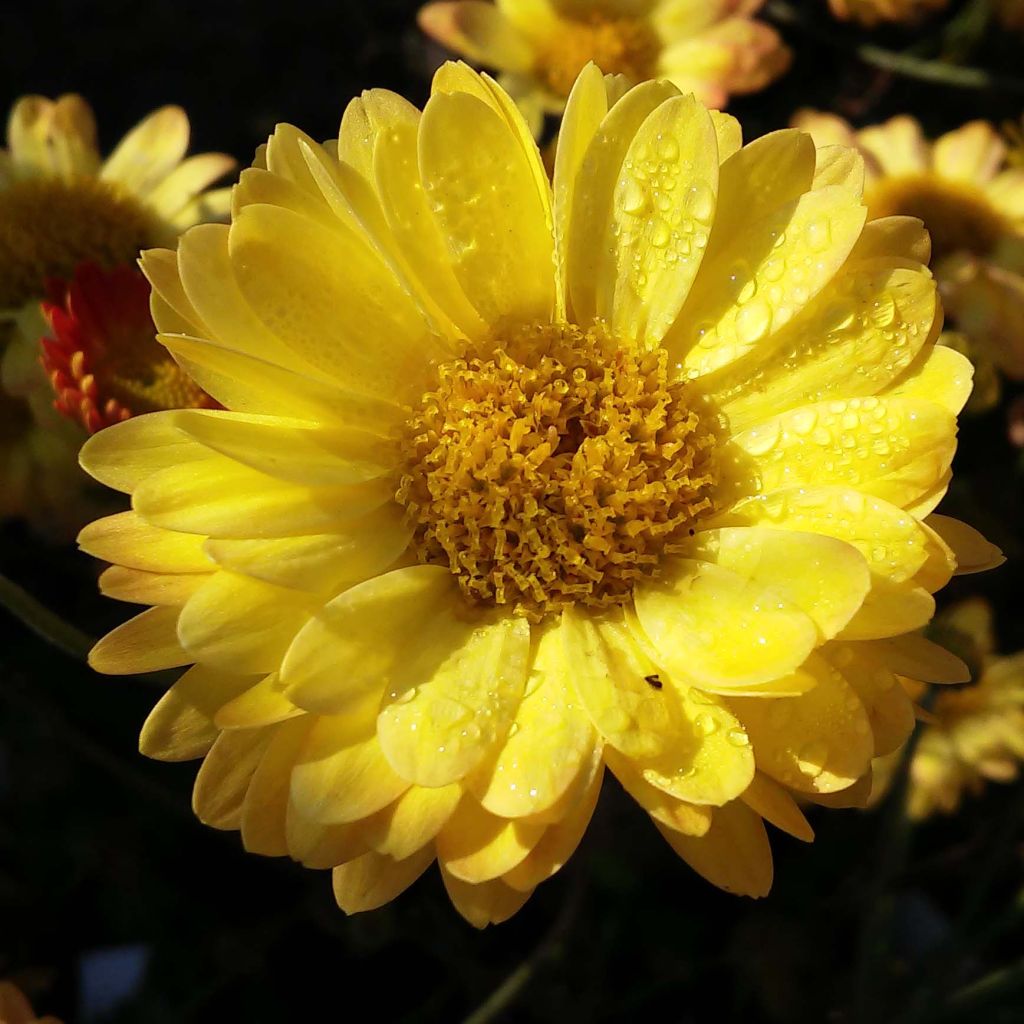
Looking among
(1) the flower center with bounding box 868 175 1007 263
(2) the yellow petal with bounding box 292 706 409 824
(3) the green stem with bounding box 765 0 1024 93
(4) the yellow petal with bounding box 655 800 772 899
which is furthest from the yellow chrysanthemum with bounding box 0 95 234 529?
(3) the green stem with bounding box 765 0 1024 93

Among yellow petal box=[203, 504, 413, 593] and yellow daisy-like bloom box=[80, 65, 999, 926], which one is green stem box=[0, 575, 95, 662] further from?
yellow petal box=[203, 504, 413, 593]

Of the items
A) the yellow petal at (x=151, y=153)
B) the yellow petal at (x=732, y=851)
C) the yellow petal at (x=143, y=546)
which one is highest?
the yellow petal at (x=151, y=153)

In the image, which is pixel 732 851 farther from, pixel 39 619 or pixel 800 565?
pixel 39 619

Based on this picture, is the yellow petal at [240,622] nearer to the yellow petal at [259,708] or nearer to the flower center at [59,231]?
the yellow petal at [259,708]

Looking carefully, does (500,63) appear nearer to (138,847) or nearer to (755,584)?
(755,584)

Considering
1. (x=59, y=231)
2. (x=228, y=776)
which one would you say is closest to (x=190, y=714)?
(x=228, y=776)

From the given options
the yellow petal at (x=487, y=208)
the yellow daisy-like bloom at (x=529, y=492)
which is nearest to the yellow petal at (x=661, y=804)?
the yellow daisy-like bloom at (x=529, y=492)

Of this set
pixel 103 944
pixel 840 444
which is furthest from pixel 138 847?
pixel 840 444
